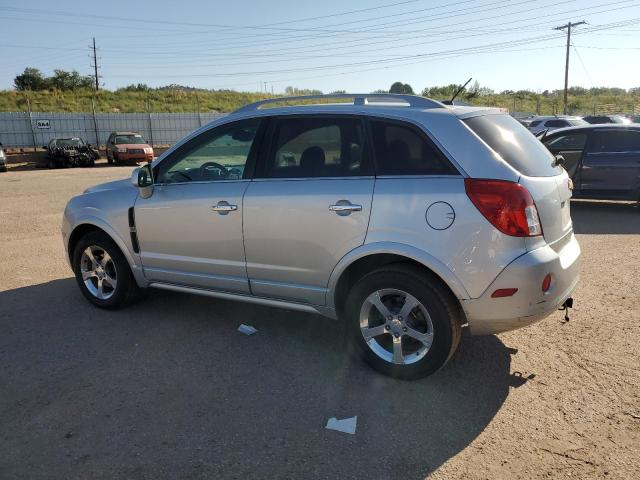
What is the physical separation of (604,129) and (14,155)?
2874 centimetres

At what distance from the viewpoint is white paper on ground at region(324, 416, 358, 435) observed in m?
3.05

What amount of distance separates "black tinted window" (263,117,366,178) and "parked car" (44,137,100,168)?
79.1ft

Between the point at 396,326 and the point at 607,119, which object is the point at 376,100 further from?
the point at 607,119

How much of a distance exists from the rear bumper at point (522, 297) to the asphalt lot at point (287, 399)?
Result: 52cm

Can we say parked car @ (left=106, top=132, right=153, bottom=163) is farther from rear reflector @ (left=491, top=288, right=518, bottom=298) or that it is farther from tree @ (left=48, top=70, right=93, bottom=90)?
tree @ (left=48, top=70, right=93, bottom=90)

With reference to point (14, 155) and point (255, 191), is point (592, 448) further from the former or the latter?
point (14, 155)

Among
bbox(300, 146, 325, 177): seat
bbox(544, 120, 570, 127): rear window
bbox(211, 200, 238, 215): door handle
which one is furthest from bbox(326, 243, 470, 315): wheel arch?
bbox(544, 120, 570, 127): rear window

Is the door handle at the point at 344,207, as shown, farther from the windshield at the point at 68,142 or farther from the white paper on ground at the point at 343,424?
the windshield at the point at 68,142

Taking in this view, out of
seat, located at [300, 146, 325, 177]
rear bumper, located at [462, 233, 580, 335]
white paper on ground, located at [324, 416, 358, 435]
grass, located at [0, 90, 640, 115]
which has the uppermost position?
grass, located at [0, 90, 640, 115]

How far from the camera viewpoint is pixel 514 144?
143 inches

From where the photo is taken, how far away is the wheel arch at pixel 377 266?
330 cm

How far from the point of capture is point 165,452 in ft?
9.39

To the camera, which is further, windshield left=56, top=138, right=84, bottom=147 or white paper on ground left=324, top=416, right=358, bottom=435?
windshield left=56, top=138, right=84, bottom=147

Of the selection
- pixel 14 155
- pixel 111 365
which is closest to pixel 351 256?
pixel 111 365
